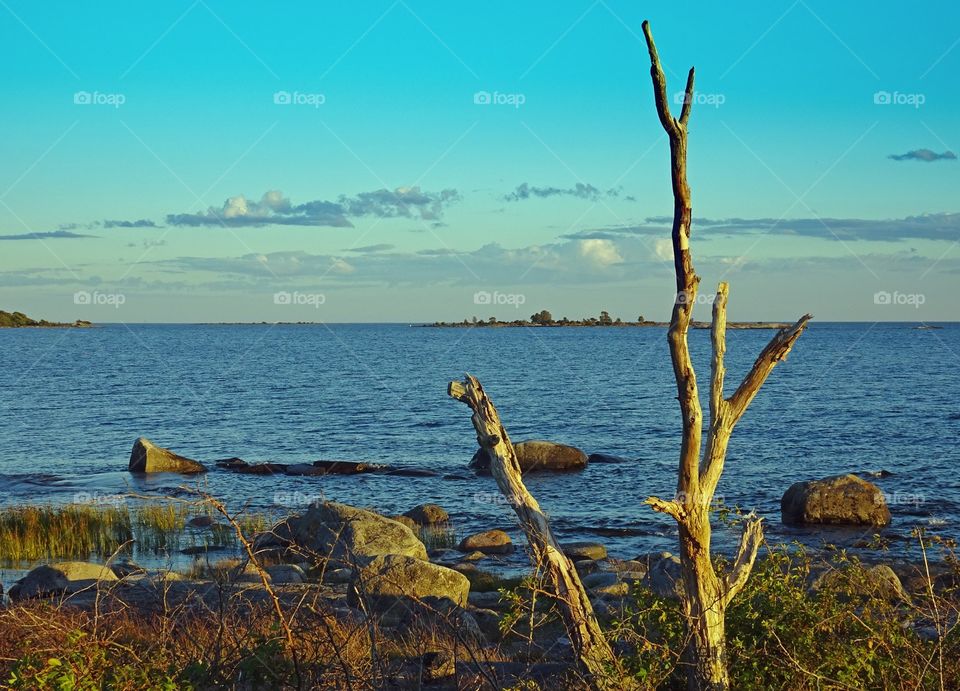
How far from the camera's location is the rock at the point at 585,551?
73.5 ft

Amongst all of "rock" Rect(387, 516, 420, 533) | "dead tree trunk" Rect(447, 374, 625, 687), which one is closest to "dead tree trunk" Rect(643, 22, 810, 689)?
"dead tree trunk" Rect(447, 374, 625, 687)

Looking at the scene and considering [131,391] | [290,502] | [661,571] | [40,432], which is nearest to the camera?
[661,571]

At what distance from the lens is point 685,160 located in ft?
26.1

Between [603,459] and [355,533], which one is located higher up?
[355,533]

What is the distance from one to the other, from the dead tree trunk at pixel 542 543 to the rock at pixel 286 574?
9616mm

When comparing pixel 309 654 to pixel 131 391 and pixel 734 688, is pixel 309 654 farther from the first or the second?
pixel 131 391

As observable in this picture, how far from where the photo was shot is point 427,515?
2688 centimetres

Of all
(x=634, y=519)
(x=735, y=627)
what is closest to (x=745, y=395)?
(x=735, y=627)

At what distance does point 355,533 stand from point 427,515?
22.6 ft

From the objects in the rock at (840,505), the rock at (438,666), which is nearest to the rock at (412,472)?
the rock at (840,505)

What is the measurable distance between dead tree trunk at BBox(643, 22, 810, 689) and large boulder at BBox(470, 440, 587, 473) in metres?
26.6

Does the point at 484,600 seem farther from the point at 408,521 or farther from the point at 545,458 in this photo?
the point at 545,458

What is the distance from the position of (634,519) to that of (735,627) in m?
18.7
